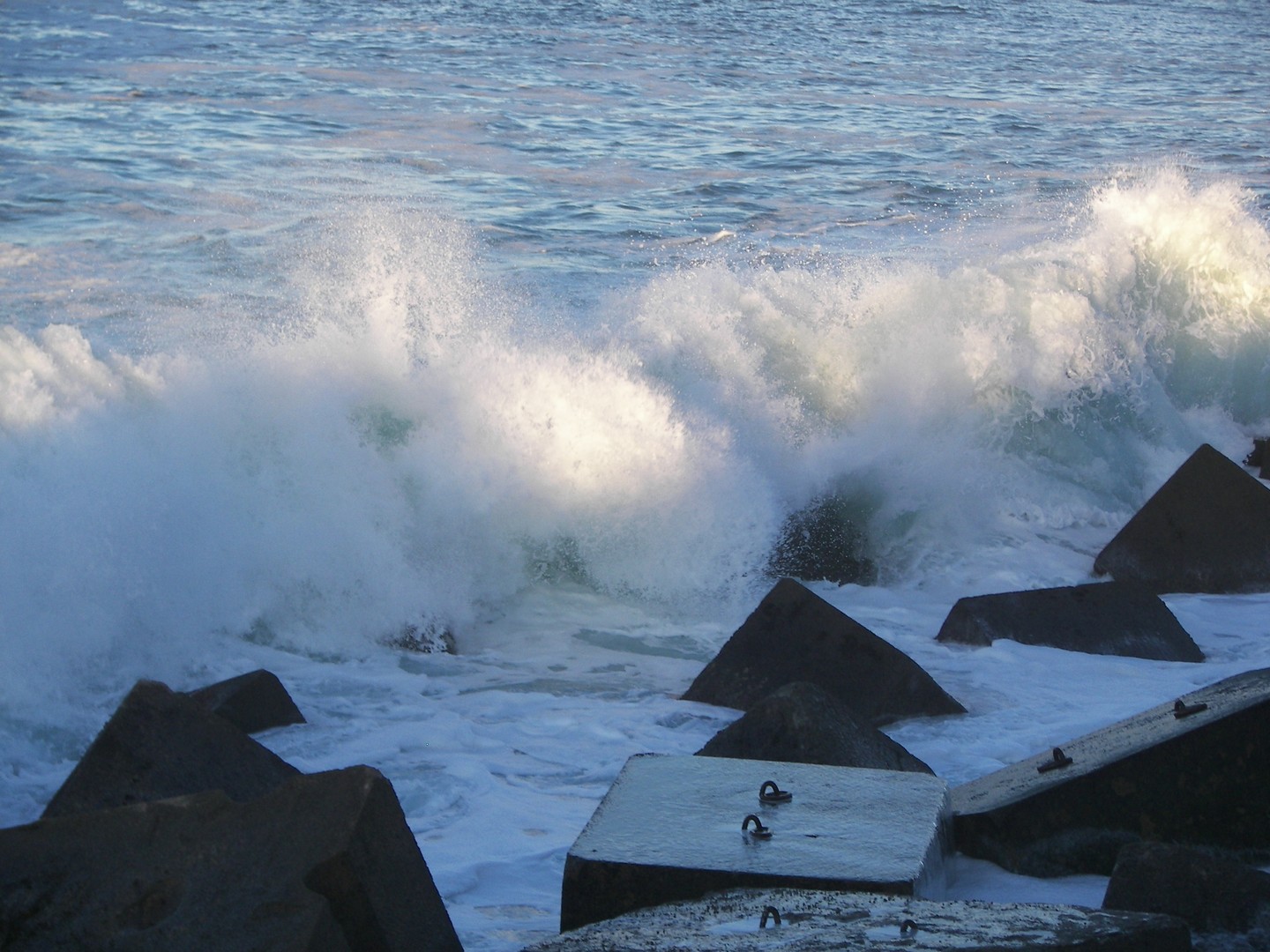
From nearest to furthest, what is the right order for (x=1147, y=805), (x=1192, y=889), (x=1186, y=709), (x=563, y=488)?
(x=1192, y=889) → (x=1147, y=805) → (x=1186, y=709) → (x=563, y=488)

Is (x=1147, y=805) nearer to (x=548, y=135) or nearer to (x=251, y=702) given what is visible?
(x=251, y=702)

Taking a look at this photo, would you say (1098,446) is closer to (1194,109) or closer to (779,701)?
(779,701)

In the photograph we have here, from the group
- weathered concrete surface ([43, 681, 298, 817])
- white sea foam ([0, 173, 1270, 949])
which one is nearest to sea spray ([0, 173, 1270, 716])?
white sea foam ([0, 173, 1270, 949])

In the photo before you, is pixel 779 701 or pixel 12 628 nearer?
pixel 779 701

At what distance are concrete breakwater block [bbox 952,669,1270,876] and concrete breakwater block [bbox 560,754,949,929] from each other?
8.5 inches

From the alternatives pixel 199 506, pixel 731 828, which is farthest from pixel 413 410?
pixel 731 828

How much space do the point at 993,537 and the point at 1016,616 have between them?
2646mm

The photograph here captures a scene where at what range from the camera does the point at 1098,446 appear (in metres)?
10.4

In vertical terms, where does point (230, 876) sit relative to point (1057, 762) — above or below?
above

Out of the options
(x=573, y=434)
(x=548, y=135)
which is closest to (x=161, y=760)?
(x=573, y=434)

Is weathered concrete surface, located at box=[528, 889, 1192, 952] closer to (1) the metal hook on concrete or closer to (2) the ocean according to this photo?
(2) the ocean

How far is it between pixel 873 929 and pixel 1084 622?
3936 mm

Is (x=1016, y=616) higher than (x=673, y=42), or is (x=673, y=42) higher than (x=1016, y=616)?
(x=673, y=42)

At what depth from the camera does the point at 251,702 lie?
5.18 m
